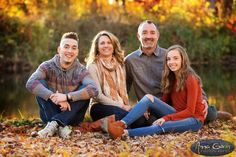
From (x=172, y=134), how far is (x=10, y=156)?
6.39 ft

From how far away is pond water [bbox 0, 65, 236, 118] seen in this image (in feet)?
30.2

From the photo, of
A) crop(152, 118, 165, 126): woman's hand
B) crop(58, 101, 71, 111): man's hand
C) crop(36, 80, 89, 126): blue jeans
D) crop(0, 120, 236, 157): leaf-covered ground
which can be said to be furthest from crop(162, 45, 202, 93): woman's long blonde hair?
crop(58, 101, 71, 111): man's hand

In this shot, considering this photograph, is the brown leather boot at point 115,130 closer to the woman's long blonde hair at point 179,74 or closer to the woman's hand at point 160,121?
the woman's hand at point 160,121

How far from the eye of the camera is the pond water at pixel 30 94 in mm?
9219

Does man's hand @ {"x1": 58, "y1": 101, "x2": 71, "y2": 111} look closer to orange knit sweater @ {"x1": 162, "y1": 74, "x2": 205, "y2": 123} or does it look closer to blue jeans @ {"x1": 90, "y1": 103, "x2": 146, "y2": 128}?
blue jeans @ {"x1": 90, "y1": 103, "x2": 146, "y2": 128}

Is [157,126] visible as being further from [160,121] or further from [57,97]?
[57,97]

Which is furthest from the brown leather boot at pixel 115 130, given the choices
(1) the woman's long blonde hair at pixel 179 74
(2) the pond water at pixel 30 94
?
(2) the pond water at pixel 30 94

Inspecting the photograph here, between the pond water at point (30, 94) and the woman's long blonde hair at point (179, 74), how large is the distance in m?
2.77

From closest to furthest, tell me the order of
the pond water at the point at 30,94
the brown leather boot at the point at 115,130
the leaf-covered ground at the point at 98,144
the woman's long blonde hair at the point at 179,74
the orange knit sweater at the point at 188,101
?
the leaf-covered ground at the point at 98,144, the brown leather boot at the point at 115,130, the orange knit sweater at the point at 188,101, the woman's long blonde hair at the point at 179,74, the pond water at the point at 30,94

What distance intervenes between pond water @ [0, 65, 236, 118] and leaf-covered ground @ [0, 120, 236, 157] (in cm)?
236

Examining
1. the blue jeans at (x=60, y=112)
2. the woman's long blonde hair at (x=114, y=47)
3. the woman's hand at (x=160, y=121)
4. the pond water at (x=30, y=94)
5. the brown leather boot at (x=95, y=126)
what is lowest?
the pond water at (x=30, y=94)

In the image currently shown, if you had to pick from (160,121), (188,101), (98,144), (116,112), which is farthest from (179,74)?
(98,144)

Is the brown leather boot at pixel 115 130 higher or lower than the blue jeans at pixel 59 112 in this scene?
lower

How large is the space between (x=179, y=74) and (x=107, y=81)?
0.83 m
